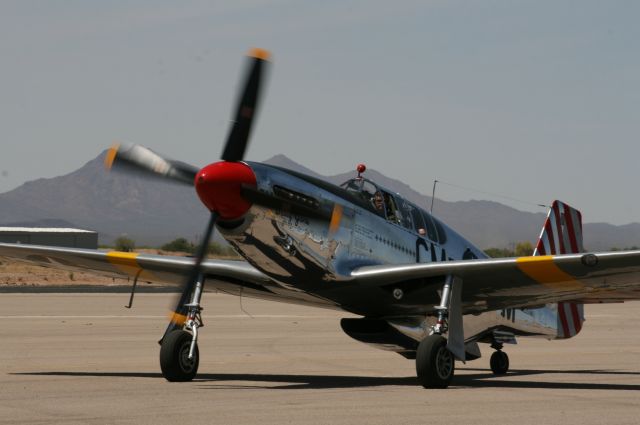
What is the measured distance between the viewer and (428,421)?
1098 centimetres

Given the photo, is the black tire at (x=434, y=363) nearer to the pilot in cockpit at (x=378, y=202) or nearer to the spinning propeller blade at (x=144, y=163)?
the pilot in cockpit at (x=378, y=202)

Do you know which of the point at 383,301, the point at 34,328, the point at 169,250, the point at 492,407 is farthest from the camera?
the point at 169,250

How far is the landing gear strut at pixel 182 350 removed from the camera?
617 inches

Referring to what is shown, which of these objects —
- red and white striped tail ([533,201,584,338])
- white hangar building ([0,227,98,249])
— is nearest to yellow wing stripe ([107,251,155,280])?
red and white striped tail ([533,201,584,338])

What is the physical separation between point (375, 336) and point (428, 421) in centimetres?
595

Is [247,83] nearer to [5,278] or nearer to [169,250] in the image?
[5,278]

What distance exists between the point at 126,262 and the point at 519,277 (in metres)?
7.04

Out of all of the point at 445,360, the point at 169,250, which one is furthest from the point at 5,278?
the point at 169,250

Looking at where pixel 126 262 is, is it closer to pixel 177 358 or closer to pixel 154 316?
pixel 177 358

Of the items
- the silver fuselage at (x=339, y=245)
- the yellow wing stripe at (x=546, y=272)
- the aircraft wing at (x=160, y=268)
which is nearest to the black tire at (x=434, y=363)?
the silver fuselage at (x=339, y=245)

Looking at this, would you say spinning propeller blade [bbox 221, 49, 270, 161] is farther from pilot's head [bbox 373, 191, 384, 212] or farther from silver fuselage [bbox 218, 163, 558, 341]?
pilot's head [bbox 373, 191, 384, 212]

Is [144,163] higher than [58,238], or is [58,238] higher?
[58,238]

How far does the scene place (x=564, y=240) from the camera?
65.8 ft

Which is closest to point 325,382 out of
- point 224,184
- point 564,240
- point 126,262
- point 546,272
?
point 546,272
